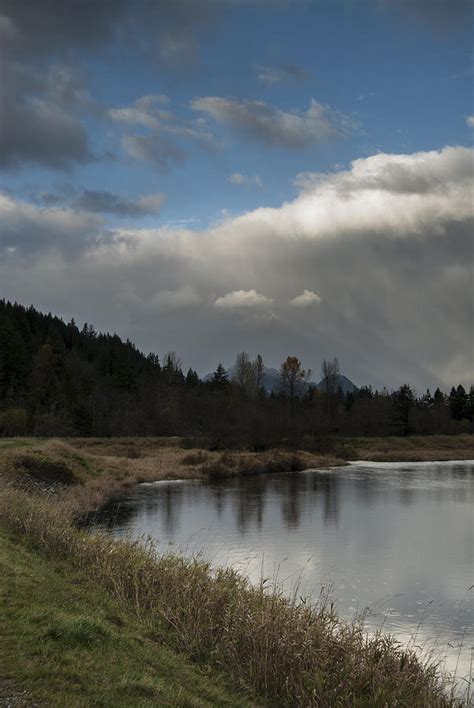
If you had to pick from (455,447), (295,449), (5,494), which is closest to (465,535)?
(5,494)

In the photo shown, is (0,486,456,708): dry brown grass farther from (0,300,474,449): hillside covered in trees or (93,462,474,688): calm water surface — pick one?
(0,300,474,449): hillside covered in trees

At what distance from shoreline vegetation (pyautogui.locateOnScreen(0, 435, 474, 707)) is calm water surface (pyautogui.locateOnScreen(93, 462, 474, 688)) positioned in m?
3.09

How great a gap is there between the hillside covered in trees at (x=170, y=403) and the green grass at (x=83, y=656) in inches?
2018

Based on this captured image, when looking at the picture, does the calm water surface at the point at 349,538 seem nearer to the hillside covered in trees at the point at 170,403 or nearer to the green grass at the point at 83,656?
the green grass at the point at 83,656

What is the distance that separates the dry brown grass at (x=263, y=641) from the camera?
28.2ft

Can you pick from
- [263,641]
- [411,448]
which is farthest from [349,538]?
[411,448]

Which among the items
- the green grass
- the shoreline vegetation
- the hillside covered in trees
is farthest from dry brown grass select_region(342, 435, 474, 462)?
the green grass

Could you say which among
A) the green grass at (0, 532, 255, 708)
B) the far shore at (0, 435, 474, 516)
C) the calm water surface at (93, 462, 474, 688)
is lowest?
the calm water surface at (93, 462, 474, 688)

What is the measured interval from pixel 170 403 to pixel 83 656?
273 ft

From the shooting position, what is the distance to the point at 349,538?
23484mm

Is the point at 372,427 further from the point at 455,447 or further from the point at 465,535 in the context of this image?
the point at 465,535

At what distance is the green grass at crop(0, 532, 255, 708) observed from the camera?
6410 millimetres

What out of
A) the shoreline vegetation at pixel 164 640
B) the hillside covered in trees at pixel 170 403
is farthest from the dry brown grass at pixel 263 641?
the hillside covered in trees at pixel 170 403

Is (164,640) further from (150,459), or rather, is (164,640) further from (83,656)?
(150,459)
